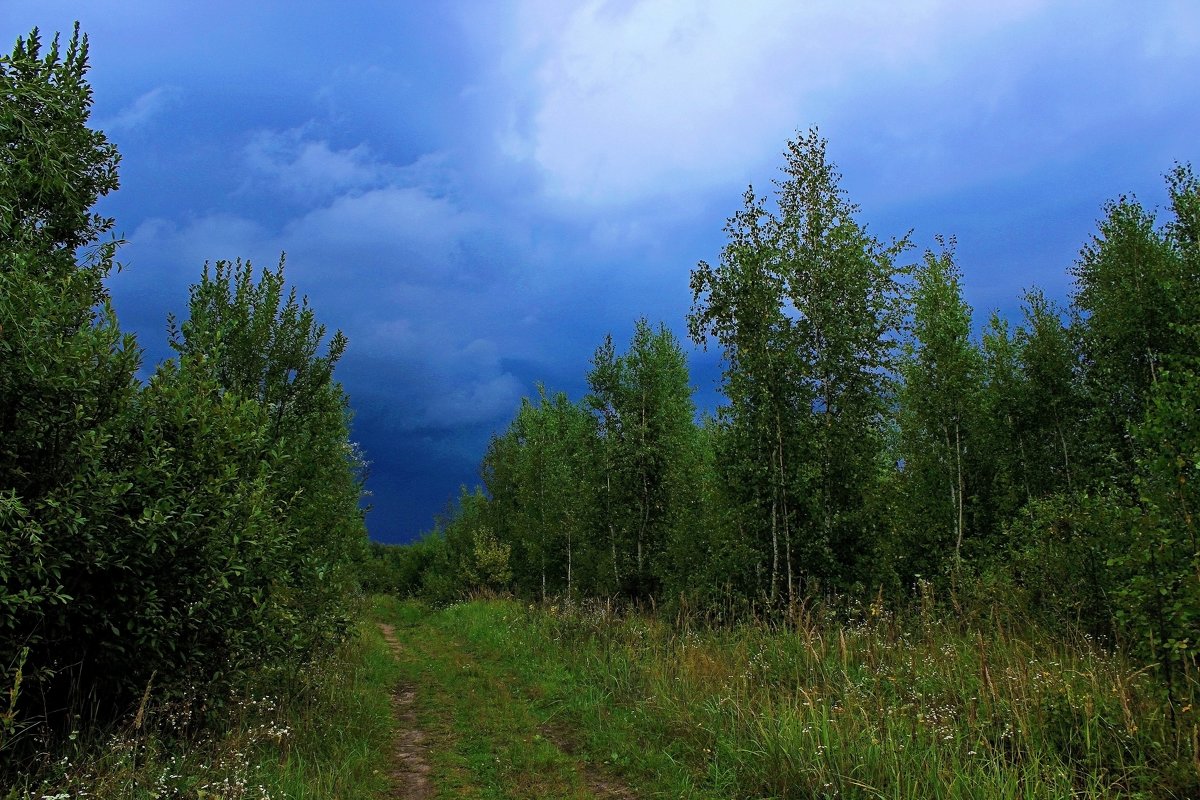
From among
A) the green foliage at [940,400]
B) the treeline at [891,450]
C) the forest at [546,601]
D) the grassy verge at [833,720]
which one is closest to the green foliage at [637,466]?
the treeline at [891,450]

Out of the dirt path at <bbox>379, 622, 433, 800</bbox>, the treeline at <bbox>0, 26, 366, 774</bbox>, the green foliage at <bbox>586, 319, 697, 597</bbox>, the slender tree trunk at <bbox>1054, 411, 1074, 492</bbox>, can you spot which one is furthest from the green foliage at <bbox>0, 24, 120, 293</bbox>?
the slender tree trunk at <bbox>1054, 411, 1074, 492</bbox>

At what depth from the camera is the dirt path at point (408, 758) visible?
734 cm

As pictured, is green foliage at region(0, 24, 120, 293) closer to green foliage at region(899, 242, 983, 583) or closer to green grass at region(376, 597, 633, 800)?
green grass at region(376, 597, 633, 800)

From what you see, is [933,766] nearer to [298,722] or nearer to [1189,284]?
[298,722]

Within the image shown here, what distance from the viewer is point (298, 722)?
27.2 ft

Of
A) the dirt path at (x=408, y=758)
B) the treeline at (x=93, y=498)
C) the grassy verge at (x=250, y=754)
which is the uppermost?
the treeline at (x=93, y=498)

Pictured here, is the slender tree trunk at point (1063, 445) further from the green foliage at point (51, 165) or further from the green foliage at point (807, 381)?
the green foliage at point (51, 165)

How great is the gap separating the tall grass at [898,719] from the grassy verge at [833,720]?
0.02m

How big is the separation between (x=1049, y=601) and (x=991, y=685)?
580cm

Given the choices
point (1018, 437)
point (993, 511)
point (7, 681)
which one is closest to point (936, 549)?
point (993, 511)

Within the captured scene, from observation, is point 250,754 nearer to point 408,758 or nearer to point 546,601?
point 408,758

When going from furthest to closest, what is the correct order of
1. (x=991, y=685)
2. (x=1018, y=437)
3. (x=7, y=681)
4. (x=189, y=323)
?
(x=1018, y=437) → (x=189, y=323) → (x=991, y=685) → (x=7, y=681)

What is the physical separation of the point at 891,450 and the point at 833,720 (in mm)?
33801

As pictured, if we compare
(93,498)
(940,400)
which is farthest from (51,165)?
(940,400)
